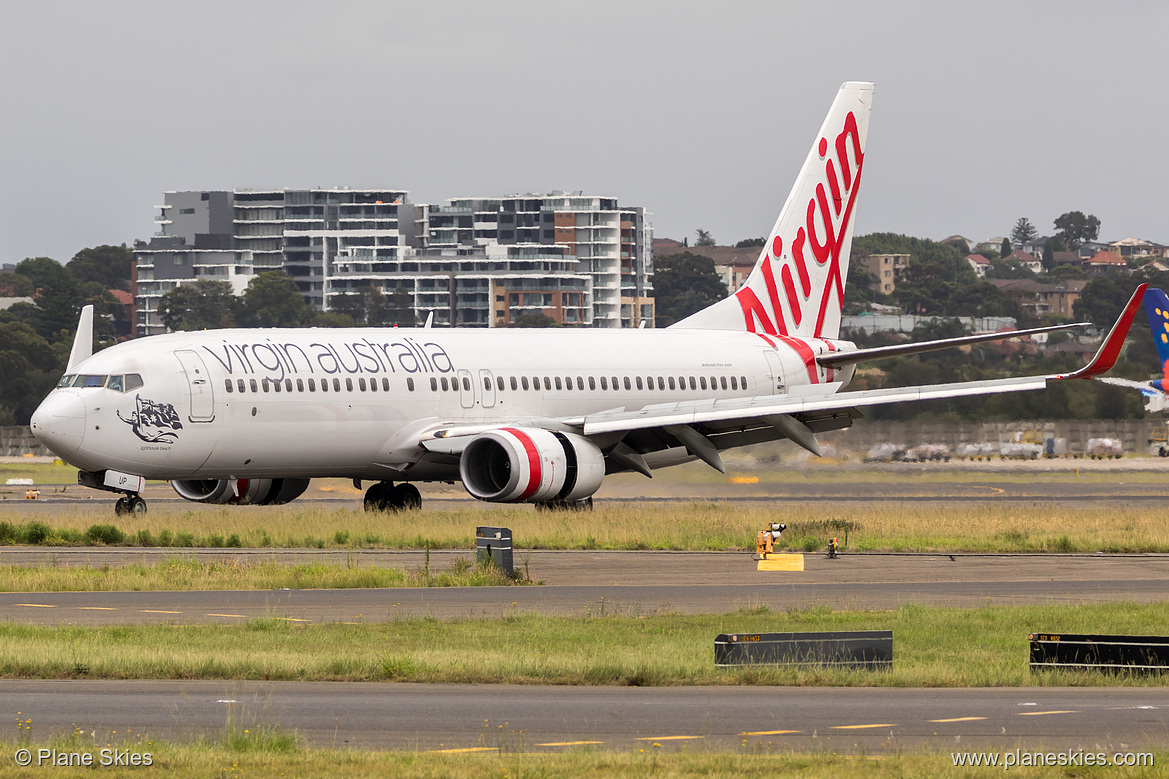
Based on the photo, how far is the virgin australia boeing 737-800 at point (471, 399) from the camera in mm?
35469

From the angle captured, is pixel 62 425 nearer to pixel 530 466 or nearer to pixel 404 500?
pixel 530 466

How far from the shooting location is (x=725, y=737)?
47.3 feet

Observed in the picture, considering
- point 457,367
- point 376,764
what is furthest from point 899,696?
point 457,367

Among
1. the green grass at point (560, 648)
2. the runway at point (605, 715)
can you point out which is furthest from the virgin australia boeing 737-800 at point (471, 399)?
the runway at point (605, 715)

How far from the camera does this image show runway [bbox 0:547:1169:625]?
2370cm

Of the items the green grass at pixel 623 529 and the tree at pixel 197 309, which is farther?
the tree at pixel 197 309

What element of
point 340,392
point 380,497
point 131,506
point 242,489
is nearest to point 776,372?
point 380,497

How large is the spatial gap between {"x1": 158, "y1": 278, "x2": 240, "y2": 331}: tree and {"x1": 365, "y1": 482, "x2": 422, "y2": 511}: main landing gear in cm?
11637

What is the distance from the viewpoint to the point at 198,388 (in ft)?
117

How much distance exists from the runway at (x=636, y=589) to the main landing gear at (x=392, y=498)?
8.54 m

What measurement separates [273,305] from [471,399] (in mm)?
→ 121024

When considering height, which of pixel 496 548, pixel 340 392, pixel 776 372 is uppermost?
pixel 776 372

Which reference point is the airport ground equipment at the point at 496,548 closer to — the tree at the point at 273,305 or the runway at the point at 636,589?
the runway at the point at 636,589

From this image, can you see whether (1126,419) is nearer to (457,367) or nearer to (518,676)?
(457,367)
